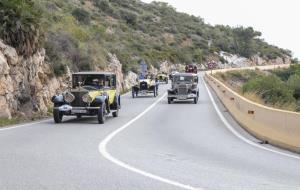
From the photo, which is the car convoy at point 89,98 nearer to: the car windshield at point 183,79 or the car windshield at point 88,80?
the car windshield at point 88,80

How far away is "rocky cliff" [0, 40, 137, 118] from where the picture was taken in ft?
79.5

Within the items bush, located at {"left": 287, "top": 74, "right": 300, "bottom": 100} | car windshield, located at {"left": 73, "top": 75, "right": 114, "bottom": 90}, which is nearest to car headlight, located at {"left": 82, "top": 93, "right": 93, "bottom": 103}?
car windshield, located at {"left": 73, "top": 75, "right": 114, "bottom": 90}

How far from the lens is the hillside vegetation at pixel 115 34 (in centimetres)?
2788

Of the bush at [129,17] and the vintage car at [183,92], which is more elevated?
the bush at [129,17]

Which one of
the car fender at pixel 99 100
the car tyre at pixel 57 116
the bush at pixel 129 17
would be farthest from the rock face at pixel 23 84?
the bush at pixel 129 17

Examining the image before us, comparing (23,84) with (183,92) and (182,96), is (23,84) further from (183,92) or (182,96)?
(183,92)

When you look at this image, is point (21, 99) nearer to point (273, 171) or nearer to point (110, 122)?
point (110, 122)

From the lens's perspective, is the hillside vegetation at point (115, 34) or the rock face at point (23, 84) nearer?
the rock face at point (23, 84)

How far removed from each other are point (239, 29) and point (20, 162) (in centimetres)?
13095

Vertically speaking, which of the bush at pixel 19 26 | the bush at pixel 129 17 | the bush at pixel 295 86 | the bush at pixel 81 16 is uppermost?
the bush at pixel 129 17

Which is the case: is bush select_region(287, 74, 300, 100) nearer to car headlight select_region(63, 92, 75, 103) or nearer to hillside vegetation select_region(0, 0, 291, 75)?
hillside vegetation select_region(0, 0, 291, 75)

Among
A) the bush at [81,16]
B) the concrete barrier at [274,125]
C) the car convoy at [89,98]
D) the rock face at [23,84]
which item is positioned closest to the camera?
the concrete barrier at [274,125]

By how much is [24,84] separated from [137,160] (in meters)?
16.1

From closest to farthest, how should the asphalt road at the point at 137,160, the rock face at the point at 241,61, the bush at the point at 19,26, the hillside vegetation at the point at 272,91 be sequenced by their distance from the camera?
the asphalt road at the point at 137,160, the bush at the point at 19,26, the hillside vegetation at the point at 272,91, the rock face at the point at 241,61
